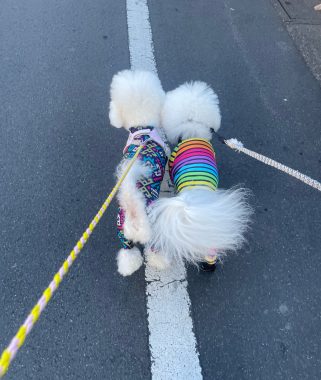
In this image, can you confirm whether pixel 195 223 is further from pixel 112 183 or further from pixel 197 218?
pixel 112 183

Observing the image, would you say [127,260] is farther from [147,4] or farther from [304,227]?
[147,4]

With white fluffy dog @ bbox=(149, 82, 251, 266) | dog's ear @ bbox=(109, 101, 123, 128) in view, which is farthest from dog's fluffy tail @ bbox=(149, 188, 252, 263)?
dog's ear @ bbox=(109, 101, 123, 128)

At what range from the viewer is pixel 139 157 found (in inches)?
81.6

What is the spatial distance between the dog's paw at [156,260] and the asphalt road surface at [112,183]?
5.1 inches

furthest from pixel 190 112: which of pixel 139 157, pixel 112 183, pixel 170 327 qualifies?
pixel 170 327

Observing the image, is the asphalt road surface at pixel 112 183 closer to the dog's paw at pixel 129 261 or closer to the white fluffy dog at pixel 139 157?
the dog's paw at pixel 129 261

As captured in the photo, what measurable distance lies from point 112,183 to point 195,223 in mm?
1216

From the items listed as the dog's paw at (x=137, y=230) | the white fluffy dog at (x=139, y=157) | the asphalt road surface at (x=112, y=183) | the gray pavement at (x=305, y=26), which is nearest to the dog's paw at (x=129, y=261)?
the white fluffy dog at (x=139, y=157)

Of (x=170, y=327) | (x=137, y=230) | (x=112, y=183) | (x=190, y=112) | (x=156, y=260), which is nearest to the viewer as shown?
(x=137, y=230)

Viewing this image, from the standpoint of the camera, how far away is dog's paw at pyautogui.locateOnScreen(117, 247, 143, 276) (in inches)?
81.9

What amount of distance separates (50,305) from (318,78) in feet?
10.1

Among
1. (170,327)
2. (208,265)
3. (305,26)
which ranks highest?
(305,26)

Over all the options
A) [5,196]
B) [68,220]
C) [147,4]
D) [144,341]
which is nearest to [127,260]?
[144,341]

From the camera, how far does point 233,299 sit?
217 centimetres
